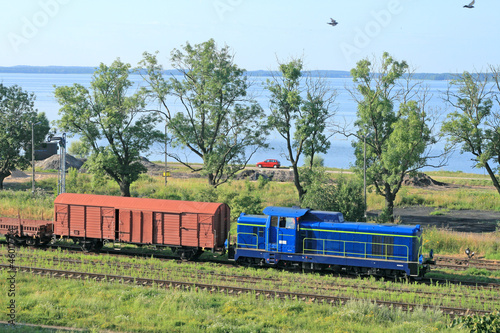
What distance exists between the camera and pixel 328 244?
24688 mm

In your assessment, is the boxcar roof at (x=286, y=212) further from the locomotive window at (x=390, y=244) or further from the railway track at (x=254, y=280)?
the locomotive window at (x=390, y=244)

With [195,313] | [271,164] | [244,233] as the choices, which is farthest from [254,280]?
[271,164]

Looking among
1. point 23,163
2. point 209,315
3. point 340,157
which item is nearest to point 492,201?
point 209,315

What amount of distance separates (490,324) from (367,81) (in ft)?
92.5

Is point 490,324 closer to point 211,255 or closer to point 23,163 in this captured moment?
point 211,255

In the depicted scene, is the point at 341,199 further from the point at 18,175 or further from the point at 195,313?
the point at 18,175

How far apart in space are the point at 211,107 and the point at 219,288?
22.4 metres

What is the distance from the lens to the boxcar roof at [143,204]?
1077 inches

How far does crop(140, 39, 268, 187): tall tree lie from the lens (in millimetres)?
42188

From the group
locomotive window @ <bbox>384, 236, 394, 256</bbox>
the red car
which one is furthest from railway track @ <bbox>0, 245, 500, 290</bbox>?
the red car

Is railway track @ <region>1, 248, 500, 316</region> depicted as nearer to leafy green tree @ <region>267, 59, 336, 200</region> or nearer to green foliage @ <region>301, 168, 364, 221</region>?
green foliage @ <region>301, 168, 364, 221</region>

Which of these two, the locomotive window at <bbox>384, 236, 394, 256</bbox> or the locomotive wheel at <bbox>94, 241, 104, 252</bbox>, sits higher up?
the locomotive window at <bbox>384, 236, 394, 256</bbox>

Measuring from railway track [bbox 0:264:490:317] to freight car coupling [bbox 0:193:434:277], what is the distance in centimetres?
372

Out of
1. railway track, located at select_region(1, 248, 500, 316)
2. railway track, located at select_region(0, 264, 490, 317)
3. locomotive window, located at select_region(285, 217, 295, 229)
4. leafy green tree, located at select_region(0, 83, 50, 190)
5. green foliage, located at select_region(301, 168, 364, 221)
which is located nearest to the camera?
railway track, located at select_region(0, 264, 490, 317)
